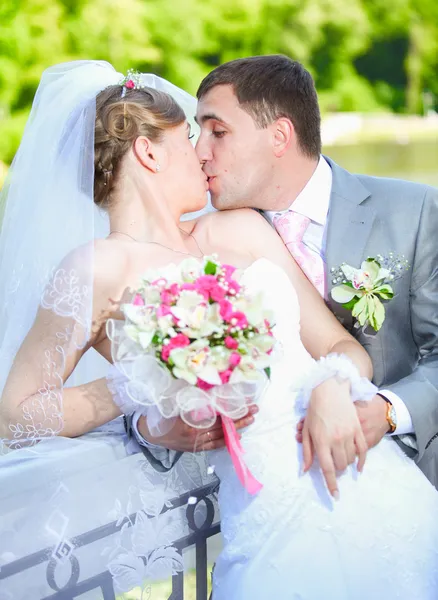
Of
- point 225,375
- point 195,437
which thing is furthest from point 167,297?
point 195,437

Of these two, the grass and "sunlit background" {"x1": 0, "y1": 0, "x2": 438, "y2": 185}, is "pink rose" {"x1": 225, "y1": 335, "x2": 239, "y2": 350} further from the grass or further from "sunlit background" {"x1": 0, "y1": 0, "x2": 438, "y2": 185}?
"sunlit background" {"x1": 0, "y1": 0, "x2": 438, "y2": 185}

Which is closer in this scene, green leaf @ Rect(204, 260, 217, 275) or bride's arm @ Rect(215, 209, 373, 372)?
green leaf @ Rect(204, 260, 217, 275)

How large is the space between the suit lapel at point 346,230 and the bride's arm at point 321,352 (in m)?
0.12

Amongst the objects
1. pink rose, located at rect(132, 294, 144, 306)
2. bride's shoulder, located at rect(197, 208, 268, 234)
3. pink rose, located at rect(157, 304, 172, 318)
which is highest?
pink rose, located at rect(157, 304, 172, 318)

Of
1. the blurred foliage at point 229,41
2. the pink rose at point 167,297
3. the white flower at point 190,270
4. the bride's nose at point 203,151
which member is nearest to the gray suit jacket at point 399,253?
the bride's nose at point 203,151

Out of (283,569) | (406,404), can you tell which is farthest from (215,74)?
(283,569)

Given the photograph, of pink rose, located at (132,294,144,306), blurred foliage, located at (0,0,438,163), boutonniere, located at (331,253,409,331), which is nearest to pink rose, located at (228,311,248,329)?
pink rose, located at (132,294,144,306)

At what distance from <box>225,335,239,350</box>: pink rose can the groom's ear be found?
1223mm

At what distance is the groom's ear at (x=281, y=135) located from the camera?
3049mm

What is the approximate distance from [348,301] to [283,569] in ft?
3.16

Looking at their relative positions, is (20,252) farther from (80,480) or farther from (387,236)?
(387,236)

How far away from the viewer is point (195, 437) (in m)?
2.27

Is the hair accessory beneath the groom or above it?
above

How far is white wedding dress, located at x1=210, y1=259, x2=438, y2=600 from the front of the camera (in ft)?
7.17
